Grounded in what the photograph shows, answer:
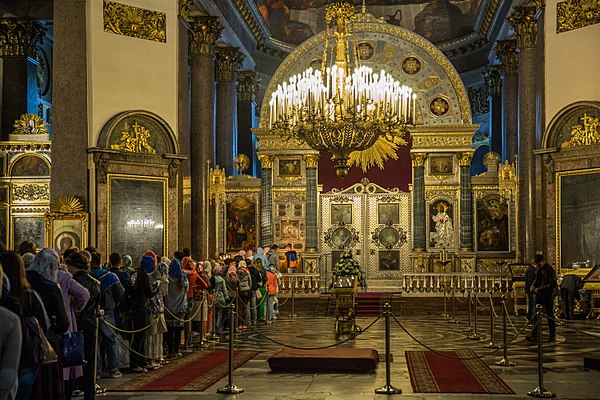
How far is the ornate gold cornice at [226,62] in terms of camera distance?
31.5m

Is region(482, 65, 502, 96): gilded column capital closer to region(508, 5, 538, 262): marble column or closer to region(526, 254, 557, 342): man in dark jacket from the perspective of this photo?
region(508, 5, 538, 262): marble column

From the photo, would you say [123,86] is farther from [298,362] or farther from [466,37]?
[466,37]

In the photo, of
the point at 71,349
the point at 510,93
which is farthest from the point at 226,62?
the point at 71,349

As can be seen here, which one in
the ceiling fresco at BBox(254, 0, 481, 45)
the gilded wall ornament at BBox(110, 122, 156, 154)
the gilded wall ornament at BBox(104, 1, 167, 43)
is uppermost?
the ceiling fresco at BBox(254, 0, 481, 45)

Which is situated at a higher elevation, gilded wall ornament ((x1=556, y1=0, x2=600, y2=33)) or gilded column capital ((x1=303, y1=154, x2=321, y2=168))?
gilded wall ornament ((x1=556, y1=0, x2=600, y2=33))

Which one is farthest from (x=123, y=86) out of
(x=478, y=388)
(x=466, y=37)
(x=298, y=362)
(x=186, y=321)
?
(x=466, y=37)

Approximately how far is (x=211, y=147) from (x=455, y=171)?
7.78 metres

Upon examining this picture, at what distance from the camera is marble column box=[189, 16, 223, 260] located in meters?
25.5

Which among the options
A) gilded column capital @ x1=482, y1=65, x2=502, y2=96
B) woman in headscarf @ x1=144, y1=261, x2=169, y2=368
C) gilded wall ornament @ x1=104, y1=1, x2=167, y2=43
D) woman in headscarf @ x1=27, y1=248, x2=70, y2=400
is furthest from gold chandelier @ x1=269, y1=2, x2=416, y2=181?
gilded column capital @ x1=482, y1=65, x2=502, y2=96

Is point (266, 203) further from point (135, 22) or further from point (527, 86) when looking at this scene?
point (135, 22)

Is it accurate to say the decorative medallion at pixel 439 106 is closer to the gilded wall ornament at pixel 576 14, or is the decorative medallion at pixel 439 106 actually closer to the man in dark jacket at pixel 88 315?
the gilded wall ornament at pixel 576 14

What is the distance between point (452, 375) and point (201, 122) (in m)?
15.5

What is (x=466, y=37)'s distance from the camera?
35.8m

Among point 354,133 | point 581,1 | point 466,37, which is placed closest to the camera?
point 354,133
